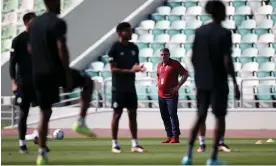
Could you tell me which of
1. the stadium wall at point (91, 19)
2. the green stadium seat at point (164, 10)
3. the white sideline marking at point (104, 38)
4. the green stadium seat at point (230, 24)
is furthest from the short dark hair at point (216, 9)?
the green stadium seat at point (164, 10)

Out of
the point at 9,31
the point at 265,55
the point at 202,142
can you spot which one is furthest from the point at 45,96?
the point at 9,31

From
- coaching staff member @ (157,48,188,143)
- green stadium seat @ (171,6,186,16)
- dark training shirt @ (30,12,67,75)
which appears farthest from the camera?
green stadium seat @ (171,6,186,16)

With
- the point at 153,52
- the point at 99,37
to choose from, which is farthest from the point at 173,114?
the point at 99,37

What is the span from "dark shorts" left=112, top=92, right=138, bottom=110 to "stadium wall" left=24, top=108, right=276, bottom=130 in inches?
449

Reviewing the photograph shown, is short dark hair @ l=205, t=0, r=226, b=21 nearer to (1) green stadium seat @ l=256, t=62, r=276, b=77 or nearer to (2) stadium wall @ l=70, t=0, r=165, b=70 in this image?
(1) green stadium seat @ l=256, t=62, r=276, b=77

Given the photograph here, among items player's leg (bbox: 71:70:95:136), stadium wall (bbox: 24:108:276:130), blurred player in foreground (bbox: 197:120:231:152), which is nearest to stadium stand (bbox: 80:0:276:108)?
stadium wall (bbox: 24:108:276:130)

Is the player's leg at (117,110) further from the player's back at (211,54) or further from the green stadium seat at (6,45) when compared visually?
the green stadium seat at (6,45)

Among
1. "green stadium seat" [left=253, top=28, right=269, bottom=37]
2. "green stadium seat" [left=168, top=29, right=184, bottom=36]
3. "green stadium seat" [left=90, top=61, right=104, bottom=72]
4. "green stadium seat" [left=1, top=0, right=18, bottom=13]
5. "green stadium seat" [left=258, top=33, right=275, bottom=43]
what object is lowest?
"green stadium seat" [left=90, top=61, right=104, bottom=72]

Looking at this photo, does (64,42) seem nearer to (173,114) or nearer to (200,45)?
A: (200,45)

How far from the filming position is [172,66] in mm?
20203

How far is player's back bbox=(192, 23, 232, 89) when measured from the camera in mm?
12391

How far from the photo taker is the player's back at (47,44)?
13000mm

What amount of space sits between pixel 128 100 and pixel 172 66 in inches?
170

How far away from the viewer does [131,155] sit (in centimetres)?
1532
